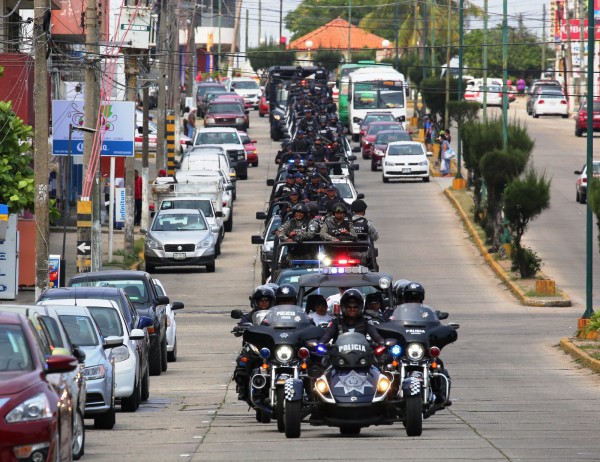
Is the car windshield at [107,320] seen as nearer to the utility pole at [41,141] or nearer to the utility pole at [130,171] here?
the utility pole at [41,141]

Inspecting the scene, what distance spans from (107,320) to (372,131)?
51.6 m

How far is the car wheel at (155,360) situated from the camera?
81.0 feet

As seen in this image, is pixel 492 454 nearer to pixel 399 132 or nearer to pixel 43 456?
pixel 43 456

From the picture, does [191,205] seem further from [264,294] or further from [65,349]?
[65,349]

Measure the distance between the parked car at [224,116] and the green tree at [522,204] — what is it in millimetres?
41643

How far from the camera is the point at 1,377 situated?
11.8 m

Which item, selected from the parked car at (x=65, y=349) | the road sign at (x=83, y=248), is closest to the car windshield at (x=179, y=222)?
the road sign at (x=83, y=248)

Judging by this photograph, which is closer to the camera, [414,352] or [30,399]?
[30,399]

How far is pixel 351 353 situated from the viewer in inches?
624

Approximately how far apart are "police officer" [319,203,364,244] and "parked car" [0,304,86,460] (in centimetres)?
1251

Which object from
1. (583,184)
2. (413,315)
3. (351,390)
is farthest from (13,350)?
(583,184)

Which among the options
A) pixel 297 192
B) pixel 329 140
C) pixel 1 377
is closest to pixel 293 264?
pixel 297 192

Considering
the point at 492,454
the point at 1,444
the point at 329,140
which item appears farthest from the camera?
the point at 329,140

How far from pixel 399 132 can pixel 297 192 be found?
113 feet
